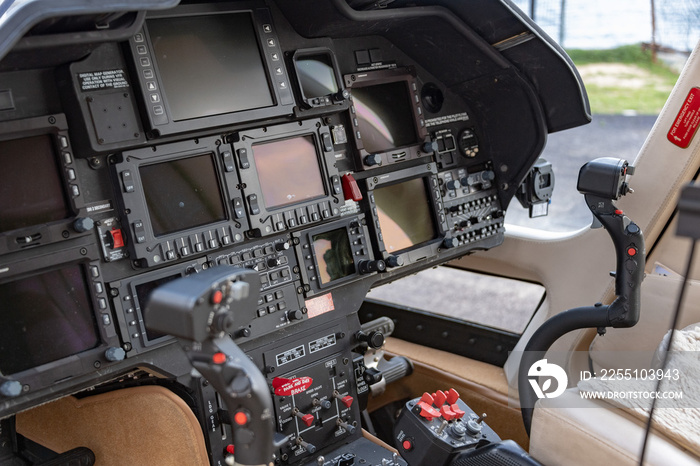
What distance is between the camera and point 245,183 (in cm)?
244

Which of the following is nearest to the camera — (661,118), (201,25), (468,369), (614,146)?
(201,25)

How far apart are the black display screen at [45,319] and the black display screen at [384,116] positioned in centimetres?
126

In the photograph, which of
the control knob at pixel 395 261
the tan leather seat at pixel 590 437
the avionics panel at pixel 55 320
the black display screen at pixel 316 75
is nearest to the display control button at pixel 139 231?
the avionics panel at pixel 55 320

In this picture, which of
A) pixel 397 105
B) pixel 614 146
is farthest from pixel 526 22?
pixel 614 146

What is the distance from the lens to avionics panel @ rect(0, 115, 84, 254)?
1.96 meters

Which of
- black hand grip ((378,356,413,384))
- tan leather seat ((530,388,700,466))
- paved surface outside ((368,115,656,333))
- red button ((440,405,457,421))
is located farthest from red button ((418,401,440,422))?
paved surface outside ((368,115,656,333))

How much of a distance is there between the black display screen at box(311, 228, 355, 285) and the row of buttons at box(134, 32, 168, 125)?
0.74 m

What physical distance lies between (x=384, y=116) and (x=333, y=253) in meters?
0.63

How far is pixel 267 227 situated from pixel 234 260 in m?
0.16

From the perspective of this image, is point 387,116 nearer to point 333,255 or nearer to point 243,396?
point 333,255

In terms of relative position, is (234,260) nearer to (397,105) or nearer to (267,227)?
(267,227)

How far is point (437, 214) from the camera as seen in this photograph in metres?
3.00

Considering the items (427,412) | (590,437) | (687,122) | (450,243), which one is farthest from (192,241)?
(687,122)

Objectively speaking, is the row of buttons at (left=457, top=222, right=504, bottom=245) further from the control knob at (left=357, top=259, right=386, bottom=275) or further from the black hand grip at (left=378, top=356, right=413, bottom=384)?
the black hand grip at (left=378, top=356, right=413, bottom=384)
